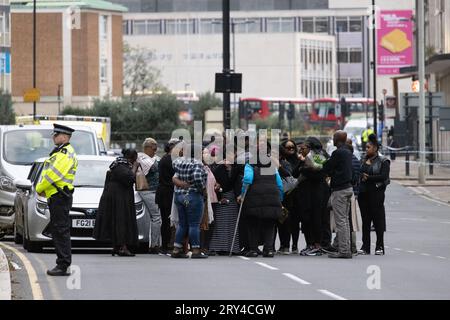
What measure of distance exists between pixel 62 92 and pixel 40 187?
97951 millimetres

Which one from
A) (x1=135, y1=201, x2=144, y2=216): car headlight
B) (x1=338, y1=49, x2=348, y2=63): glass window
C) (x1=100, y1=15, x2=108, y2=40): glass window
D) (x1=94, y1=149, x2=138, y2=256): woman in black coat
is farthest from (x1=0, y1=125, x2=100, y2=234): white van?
(x1=338, y1=49, x2=348, y2=63): glass window

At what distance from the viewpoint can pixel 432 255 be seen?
22.9 meters

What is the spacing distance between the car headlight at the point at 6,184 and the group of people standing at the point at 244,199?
Result: 4.47m

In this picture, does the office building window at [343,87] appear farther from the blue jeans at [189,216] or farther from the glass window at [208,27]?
the blue jeans at [189,216]

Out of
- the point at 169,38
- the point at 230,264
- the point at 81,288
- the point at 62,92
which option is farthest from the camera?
the point at 169,38

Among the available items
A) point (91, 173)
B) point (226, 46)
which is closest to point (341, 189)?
point (91, 173)

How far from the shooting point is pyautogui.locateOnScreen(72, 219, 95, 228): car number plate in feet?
72.3

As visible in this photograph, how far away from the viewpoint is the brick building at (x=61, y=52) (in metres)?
112

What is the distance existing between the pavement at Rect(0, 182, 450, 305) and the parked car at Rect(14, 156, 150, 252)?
0.97 ft

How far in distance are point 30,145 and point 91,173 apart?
4.83 m

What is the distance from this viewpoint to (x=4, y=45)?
324ft

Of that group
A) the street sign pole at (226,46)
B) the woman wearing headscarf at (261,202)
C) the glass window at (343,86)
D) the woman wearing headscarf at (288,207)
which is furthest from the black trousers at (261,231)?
the glass window at (343,86)
